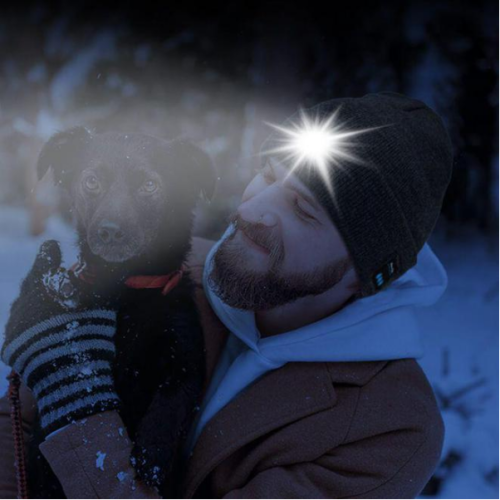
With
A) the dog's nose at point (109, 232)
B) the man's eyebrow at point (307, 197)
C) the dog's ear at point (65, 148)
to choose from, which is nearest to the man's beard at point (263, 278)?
the man's eyebrow at point (307, 197)

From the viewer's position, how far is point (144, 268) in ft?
3.23

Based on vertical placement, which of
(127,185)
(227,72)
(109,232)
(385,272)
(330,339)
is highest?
(227,72)

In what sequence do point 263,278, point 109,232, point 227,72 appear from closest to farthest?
1. point 109,232
2. point 263,278
3. point 227,72

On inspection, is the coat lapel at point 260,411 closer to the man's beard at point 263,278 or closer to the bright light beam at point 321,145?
the man's beard at point 263,278

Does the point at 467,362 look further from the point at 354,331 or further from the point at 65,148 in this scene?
the point at 65,148

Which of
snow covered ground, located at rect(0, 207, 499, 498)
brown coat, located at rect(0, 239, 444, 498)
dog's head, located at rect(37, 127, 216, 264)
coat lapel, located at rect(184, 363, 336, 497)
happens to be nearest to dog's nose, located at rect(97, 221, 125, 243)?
dog's head, located at rect(37, 127, 216, 264)

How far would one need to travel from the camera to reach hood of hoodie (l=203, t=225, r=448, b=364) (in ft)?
3.39

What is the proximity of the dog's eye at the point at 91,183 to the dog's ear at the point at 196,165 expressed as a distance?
18 cm

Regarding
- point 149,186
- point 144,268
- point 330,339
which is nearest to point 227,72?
point 149,186

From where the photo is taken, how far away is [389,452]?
97 cm

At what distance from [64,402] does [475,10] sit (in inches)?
64.7

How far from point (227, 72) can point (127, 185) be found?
544 mm

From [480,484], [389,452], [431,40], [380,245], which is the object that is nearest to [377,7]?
[431,40]

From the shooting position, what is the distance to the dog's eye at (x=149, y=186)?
93 centimetres
